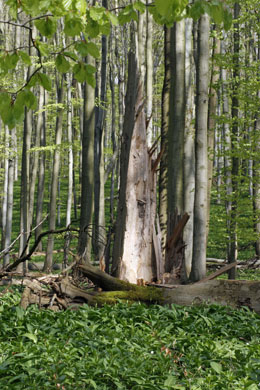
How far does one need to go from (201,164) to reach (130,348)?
5.14 m

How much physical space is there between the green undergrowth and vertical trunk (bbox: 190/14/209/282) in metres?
2.58

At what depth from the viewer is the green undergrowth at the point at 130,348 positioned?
13.4 ft

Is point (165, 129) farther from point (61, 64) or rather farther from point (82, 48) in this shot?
point (82, 48)

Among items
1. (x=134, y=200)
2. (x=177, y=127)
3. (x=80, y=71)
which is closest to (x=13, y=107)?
(x=80, y=71)

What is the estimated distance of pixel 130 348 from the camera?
484 cm

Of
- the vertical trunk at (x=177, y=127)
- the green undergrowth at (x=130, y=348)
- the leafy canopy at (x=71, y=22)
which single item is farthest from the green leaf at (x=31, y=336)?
the vertical trunk at (x=177, y=127)

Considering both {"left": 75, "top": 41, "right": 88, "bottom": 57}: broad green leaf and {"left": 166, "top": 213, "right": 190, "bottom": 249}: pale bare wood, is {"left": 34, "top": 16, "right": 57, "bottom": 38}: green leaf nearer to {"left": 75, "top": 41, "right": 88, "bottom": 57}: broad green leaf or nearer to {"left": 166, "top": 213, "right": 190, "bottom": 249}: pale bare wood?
{"left": 75, "top": 41, "right": 88, "bottom": 57}: broad green leaf

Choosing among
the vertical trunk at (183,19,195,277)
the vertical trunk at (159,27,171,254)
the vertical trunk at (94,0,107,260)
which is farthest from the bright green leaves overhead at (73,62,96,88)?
the vertical trunk at (94,0,107,260)

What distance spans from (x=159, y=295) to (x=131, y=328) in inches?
58.6

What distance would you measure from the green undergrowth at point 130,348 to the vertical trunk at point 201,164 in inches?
101

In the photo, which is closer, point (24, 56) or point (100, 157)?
point (24, 56)

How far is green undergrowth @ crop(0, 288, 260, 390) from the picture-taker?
4082 millimetres

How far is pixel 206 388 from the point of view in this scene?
400 centimetres

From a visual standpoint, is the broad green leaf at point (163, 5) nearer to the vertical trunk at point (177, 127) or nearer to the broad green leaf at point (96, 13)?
the broad green leaf at point (96, 13)
